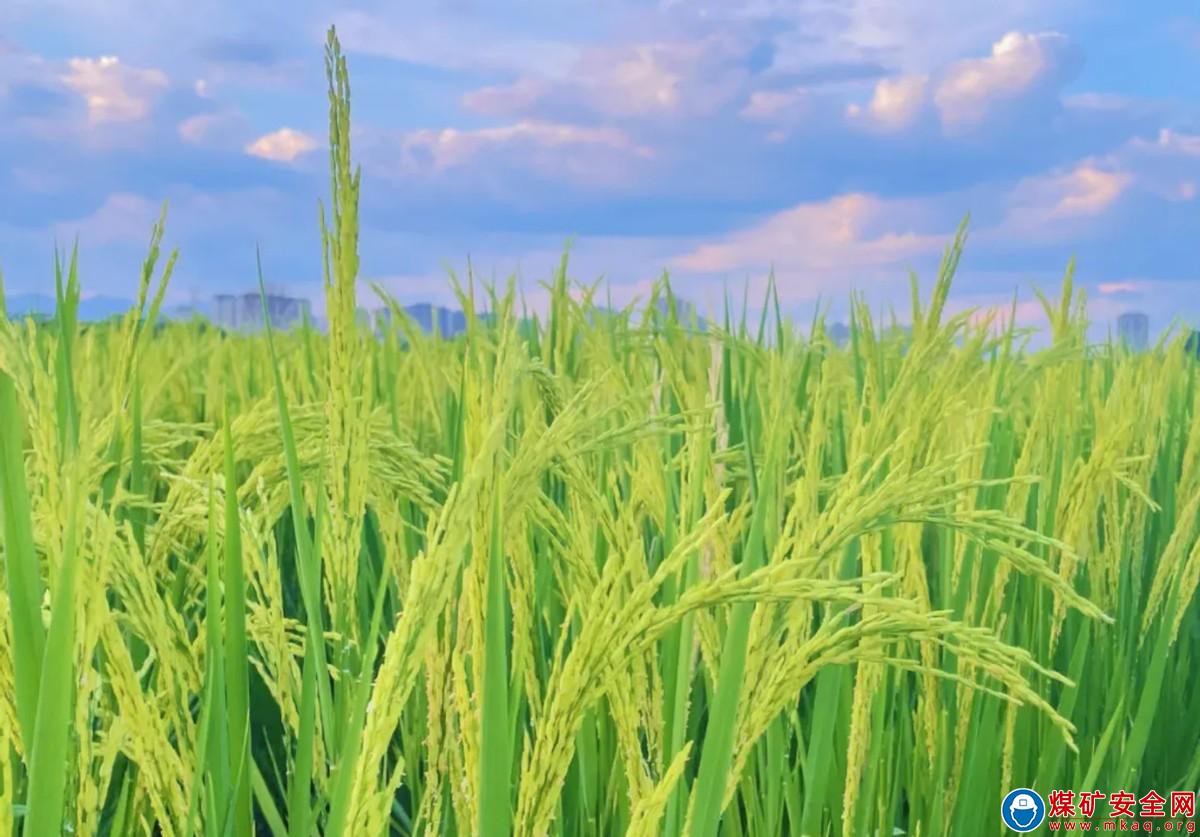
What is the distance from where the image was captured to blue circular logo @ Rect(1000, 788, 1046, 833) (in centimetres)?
133

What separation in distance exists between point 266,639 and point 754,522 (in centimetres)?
41

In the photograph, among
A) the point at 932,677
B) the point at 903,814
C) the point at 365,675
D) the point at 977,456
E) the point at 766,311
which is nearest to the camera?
the point at 365,675

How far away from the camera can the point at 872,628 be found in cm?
66

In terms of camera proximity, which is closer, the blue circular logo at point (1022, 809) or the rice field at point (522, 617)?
the rice field at point (522, 617)

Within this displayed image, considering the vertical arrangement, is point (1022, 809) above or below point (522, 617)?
below

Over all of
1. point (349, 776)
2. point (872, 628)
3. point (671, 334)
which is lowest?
point (349, 776)

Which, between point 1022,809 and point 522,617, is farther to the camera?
point 1022,809

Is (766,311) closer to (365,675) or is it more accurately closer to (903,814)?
(903,814)

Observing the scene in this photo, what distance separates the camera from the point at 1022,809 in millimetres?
1348

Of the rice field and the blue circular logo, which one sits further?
the blue circular logo

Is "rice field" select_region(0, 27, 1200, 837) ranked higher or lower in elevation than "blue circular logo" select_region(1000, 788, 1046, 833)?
higher

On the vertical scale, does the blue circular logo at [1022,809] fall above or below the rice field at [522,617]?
below

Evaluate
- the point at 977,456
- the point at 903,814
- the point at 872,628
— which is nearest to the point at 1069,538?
the point at 977,456

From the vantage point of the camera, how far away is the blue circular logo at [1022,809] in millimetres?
1333
